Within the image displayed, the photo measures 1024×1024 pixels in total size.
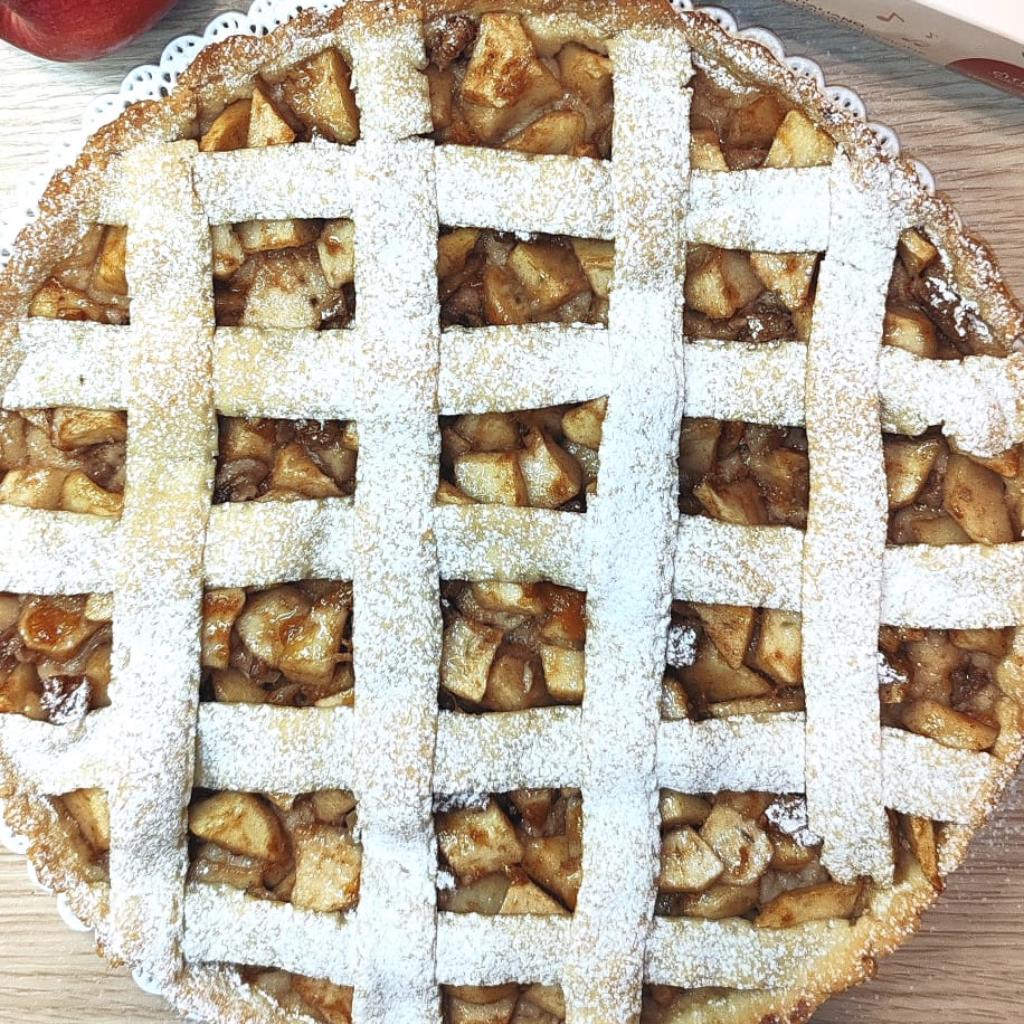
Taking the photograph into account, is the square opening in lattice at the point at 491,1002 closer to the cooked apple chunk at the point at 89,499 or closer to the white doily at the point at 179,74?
the cooked apple chunk at the point at 89,499

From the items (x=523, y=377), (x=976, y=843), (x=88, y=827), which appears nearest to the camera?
(x=523, y=377)

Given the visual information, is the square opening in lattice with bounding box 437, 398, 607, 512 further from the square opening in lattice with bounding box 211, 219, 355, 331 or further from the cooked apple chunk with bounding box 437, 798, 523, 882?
the cooked apple chunk with bounding box 437, 798, 523, 882

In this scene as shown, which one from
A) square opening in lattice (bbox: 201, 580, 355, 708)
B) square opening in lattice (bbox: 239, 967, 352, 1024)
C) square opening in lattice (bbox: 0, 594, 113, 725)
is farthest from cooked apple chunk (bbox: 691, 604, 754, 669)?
square opening in lattice (bbox: 0, 594, 113, 725)

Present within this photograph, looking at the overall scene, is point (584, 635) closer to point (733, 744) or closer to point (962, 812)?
point (733, 744)

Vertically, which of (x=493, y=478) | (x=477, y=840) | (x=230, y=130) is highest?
(x=230, y=130)

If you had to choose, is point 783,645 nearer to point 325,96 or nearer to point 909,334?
point 909,334

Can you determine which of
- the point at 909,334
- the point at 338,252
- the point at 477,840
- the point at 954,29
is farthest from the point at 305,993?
the point at 954,29

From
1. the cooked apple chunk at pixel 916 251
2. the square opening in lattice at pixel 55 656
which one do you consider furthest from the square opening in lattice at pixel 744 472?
the square opening in lattice at pixel 55 656
